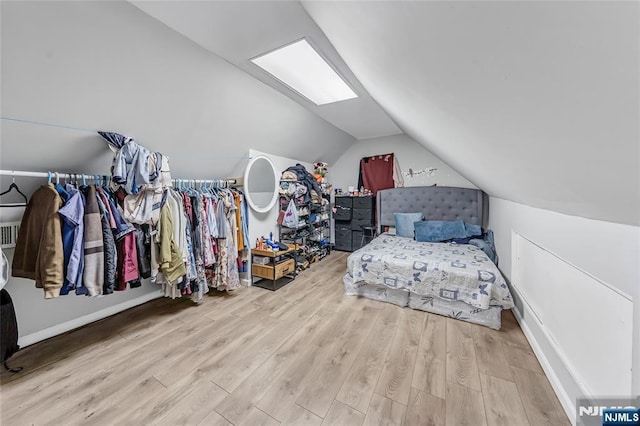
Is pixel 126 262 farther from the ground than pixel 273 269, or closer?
farther from the ground

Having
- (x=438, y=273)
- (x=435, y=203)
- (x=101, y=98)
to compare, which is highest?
(x=101, y=98)

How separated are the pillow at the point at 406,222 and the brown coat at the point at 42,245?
12.8ft

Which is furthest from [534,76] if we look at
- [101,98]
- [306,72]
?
[101,98]

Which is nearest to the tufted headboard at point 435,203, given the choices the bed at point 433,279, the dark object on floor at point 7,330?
the bed at point 433,279

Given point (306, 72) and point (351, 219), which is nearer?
point (306, 72)

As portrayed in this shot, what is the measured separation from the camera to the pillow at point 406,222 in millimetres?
3877

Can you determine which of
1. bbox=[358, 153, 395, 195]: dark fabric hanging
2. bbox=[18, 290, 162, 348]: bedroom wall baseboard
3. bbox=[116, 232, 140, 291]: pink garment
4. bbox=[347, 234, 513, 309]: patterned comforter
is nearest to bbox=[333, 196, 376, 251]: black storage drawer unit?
bbox=[358, 153, 395, 195]: dark fabric hanging

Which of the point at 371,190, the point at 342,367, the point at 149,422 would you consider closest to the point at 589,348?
the point at 342,367

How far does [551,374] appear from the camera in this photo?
1.49 m

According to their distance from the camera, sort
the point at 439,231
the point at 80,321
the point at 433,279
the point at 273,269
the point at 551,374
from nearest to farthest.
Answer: the point at 551,374 → the point at 80,321 → the point at 433,279 → the point at 273,269 → the point at 439,231

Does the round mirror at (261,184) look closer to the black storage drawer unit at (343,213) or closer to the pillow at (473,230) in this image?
the black storage drawer unit at (343,213)

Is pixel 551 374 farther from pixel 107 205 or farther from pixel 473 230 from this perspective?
pixel 107 205

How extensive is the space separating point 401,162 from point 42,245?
4.59 m

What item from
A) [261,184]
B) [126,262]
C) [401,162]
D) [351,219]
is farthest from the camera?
[351,219]
